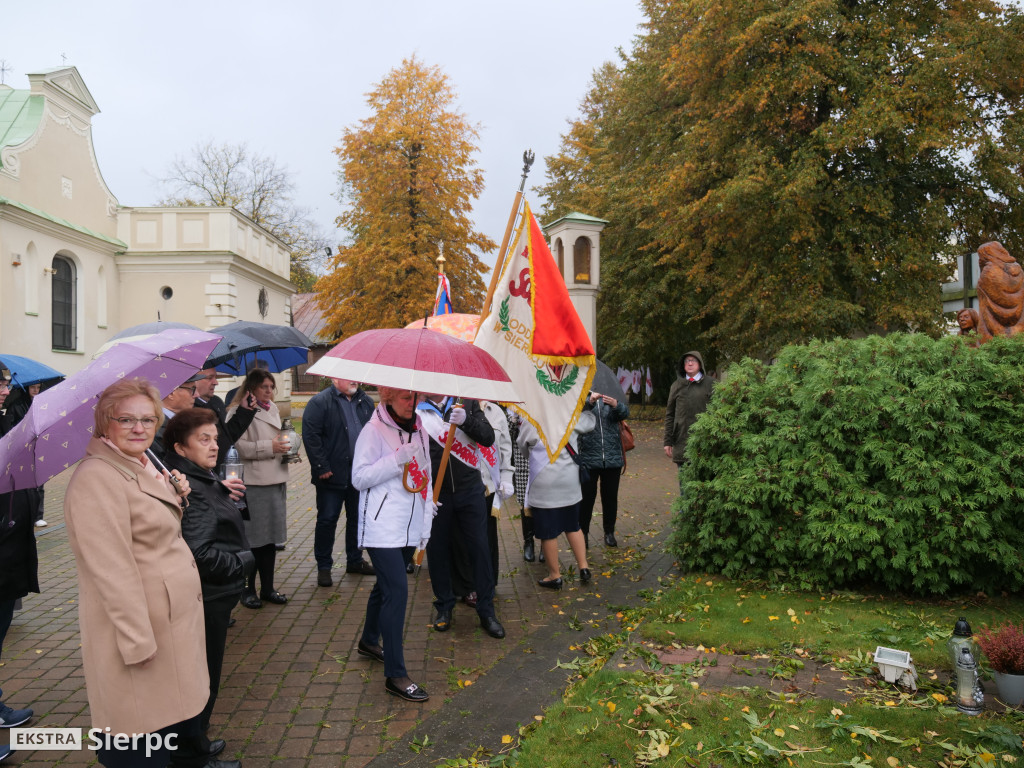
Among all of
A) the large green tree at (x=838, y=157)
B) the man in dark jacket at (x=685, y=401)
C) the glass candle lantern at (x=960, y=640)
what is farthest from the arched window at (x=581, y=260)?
the glass candle lantern at (x=960, y=640)

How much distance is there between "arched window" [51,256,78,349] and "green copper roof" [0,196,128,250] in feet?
3.39

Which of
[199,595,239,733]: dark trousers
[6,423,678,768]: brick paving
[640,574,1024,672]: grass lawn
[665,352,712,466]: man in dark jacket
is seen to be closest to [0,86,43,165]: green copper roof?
[6,423,678,768]: brick paving

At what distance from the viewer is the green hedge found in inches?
216

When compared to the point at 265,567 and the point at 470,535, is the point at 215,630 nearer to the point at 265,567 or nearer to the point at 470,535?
the point at 470,535

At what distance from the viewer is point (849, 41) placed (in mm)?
16031

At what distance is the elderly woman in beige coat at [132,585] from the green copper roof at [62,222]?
18.9m

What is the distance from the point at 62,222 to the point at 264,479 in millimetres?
18617

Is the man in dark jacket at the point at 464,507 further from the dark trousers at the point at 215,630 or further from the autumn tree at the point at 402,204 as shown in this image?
the autumn tree at the point at 402,204

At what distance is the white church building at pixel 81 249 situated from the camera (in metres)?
18.8

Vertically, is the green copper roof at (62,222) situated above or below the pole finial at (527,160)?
above

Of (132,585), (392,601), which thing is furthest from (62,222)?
(132,585)

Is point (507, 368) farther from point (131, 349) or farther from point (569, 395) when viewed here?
point (131, 349)

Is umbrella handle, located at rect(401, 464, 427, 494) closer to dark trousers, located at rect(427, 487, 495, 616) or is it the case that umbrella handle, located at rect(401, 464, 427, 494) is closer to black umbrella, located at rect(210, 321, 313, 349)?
dark trousers, located at rect(427, 487, 495, 616)

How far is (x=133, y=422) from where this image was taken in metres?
2.93
